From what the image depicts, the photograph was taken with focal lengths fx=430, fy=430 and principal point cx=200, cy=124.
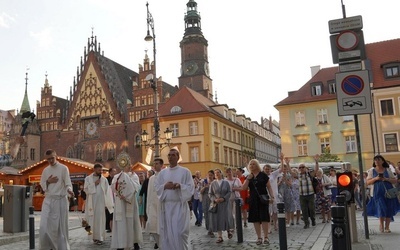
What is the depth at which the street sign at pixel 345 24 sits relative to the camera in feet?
29.1

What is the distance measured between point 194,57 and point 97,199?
62276mm

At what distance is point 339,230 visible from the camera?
4922 mm

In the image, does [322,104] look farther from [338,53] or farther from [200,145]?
[338,53]

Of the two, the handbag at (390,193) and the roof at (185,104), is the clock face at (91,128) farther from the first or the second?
the handbag at (390,193)

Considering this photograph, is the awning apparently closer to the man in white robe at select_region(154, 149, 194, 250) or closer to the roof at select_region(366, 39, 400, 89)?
the man in white robe at select_region(154, 149, 194, 250)

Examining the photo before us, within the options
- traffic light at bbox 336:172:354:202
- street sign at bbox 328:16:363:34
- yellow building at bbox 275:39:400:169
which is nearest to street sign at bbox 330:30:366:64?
street sign at bbox 328:16:363:34

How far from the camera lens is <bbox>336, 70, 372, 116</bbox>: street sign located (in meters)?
8.55

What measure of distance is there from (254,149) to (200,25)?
2387 cm

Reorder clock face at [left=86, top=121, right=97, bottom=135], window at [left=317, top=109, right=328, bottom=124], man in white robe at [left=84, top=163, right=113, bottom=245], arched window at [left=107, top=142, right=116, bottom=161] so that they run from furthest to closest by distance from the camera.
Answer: clock face at [left=86, top=121, right=97, bottom=135]
arched window at [left=107, top=142, right=116, bottom=161]
window at [left=317, top=109, right=328, bottom=124]
man in white robe at [left=84, top=163, right=113, bottom=245]

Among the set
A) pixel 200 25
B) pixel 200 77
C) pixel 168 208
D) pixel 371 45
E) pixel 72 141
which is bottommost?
pixel 168 208

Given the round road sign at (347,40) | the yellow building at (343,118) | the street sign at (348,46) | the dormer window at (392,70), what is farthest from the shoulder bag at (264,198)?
the dormer window at (392,70)

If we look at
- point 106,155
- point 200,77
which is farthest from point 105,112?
point 200,77

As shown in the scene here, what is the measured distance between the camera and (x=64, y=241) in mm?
9008

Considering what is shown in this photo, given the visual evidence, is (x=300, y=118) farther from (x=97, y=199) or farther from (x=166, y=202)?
(x=166, y=202)
